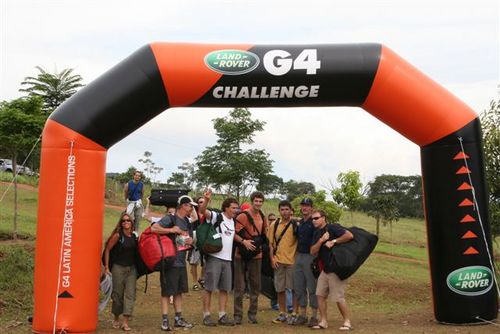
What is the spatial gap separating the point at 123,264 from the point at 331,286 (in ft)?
9.25

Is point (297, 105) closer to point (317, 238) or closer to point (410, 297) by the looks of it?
point (317, 238)

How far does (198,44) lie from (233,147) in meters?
14.0

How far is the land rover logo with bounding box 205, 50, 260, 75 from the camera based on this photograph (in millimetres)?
7914

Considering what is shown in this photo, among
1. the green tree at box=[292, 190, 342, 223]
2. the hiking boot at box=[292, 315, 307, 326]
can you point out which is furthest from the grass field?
the green tree at box=[292, 190, 342, 223]

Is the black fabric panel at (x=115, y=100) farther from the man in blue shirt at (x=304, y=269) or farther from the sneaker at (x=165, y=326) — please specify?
the man in blue shirt at (x=304, y=269)

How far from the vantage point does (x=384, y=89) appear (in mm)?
8070

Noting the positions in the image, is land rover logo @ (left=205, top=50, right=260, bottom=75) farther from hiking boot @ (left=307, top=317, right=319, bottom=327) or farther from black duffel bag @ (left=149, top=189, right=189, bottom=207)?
hiking boot @ (left=307, top=317, right=319, bottom=327)

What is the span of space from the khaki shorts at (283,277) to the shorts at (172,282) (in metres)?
1.43

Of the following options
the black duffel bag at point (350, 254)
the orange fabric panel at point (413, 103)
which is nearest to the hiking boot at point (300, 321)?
the black duffel bag at point (350, 254)

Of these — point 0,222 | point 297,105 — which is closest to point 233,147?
point 0,222

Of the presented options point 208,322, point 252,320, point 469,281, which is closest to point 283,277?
point 252,320

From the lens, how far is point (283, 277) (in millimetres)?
8586

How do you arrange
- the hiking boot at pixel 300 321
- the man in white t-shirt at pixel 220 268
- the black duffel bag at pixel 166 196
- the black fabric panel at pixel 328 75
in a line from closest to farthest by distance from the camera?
the black fabric panel at pixel 328 75
the man in white t-shirt at pixel 220 268
the hiking boot at pixel 300 321
the black duffel bag at pixel 166 196

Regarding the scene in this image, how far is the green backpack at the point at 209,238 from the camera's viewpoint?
805cm
